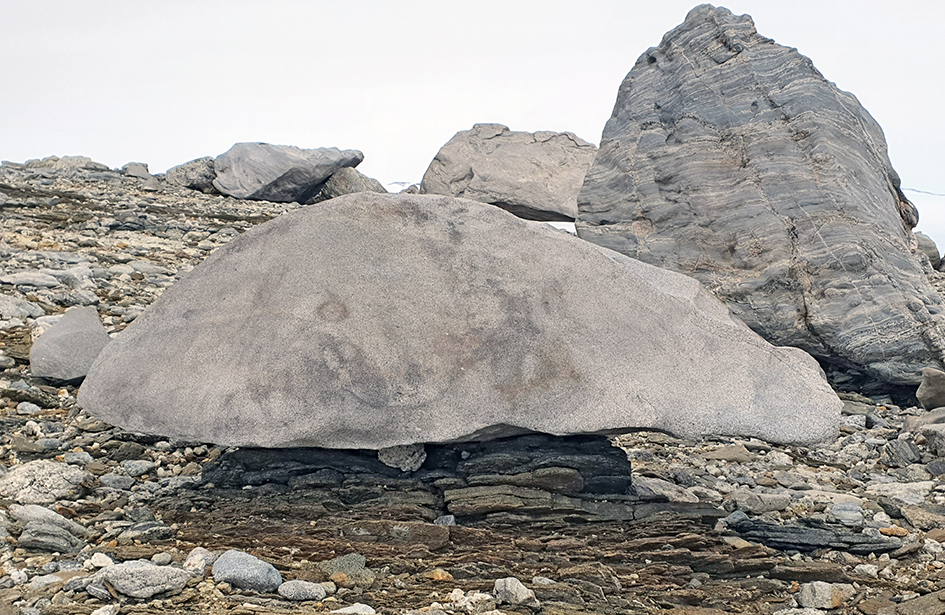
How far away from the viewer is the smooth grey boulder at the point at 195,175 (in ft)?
46.8

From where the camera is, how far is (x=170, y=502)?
458 centimetres

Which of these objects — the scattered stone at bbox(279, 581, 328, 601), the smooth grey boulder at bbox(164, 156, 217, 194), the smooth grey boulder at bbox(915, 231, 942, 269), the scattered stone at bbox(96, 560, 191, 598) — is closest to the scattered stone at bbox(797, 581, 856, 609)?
the scattered stone at bbox(279, 581, 328, 601)

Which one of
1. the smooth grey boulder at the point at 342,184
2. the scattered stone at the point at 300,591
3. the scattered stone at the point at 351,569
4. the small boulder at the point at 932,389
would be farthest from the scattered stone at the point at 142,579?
the smooth grey boulder at the point at 342,184

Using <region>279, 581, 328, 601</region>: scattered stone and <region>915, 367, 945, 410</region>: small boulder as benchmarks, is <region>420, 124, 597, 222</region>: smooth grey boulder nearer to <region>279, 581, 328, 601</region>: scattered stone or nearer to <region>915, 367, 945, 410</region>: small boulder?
<region>915, 367, 945, 410</region>: small boulder

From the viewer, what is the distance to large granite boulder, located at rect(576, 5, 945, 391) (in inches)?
275

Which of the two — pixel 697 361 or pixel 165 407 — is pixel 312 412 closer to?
pixel 165 407

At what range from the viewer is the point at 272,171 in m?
14.0

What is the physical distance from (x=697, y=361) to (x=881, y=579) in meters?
1.32

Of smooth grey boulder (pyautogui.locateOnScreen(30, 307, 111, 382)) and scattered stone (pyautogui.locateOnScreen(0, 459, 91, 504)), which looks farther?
smooth grey boulder (pyautogui.locateOnScreen(30, 307, 111, 382))

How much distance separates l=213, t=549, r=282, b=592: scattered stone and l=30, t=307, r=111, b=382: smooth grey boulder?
9.44ft

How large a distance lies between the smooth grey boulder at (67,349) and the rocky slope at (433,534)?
0.40ft

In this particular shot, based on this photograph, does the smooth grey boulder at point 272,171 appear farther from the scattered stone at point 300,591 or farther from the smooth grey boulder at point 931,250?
the scattered stone at point 300,591

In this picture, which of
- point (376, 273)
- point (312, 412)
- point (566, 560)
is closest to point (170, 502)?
point (312, 412)

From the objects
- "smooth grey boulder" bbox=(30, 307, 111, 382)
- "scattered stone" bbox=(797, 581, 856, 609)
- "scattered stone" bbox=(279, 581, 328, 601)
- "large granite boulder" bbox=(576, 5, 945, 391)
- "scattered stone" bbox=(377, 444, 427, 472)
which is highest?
"large granite boulder" bbox=(576, 5, 945, 391)
